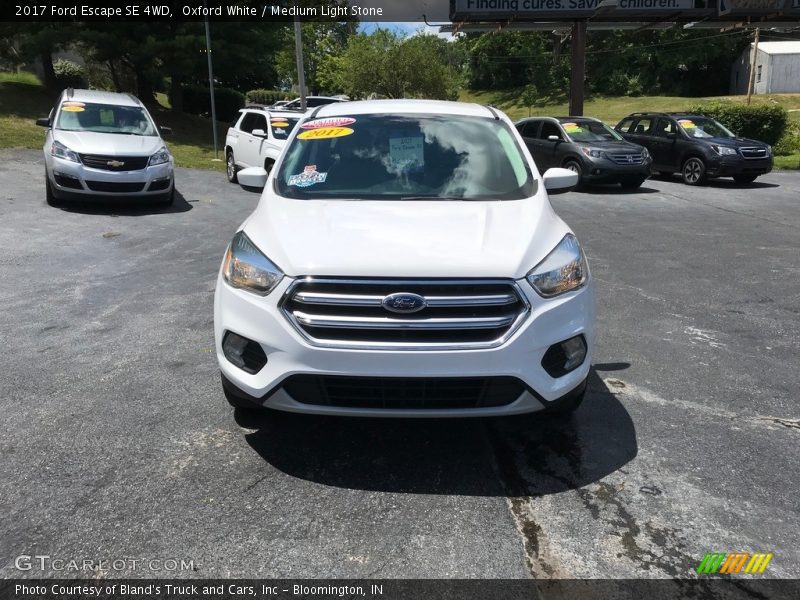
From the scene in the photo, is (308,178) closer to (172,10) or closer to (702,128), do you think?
(702,128)

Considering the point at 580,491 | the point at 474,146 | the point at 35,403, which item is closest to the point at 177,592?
the point at 580,491

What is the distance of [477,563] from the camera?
8.87ft

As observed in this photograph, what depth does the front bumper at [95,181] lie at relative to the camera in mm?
10938

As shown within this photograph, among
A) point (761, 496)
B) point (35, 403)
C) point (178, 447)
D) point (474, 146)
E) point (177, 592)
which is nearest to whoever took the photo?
point (177, 592)

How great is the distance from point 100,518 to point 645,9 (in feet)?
77.8

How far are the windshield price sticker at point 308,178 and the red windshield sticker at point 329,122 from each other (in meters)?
0.53

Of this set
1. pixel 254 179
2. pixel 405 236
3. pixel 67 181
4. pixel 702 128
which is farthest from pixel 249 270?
pixel 702 128

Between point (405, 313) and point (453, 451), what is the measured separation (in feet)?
2.93

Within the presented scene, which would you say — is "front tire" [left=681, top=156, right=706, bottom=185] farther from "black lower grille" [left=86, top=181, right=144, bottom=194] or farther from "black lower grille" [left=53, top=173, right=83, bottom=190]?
"black lower grille" [left=53, top=173, right=83, bottom=190]

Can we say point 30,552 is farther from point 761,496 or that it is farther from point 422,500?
point 761,496

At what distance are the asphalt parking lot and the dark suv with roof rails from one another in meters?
10.8

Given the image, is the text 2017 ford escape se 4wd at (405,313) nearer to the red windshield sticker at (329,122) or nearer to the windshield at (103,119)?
the red windshield sticker at (329,122)

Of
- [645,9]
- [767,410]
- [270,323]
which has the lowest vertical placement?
[767,410]

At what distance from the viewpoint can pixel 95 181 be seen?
1104 centimetres
